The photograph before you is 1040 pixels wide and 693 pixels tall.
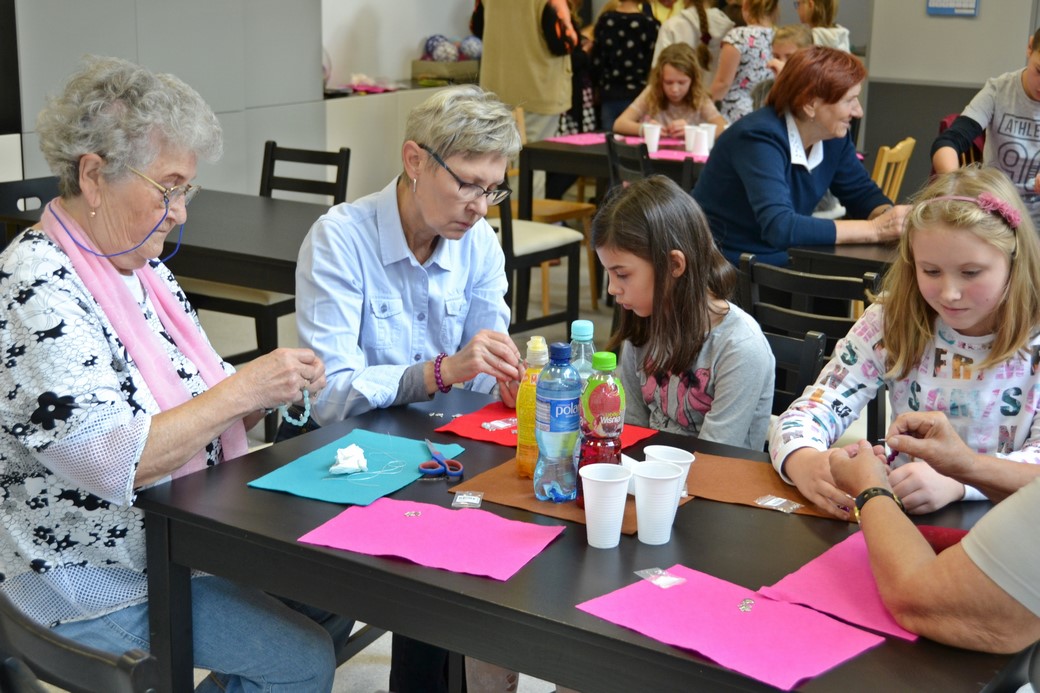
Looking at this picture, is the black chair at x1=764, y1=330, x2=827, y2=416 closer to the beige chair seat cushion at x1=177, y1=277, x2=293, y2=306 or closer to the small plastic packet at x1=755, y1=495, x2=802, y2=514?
the small plastic packet at x1=755, y1=495, x2=802, y2=514

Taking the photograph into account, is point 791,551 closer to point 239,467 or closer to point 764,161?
point 239,467

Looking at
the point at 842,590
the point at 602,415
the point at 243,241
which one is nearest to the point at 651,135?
the point at 243,241

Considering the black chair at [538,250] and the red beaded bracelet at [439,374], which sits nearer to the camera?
the red beaded bracelet at [439,374]

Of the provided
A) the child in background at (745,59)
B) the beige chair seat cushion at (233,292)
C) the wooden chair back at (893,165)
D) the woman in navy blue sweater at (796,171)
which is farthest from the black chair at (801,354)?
the child in background at (745,59)

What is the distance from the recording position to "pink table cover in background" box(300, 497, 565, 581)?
4.82ft

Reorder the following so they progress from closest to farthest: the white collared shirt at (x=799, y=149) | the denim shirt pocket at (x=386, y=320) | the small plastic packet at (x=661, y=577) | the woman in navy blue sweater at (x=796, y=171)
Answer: the small plastic packet at (x=661, y=577)
the denim shirt pocket at (x=386, y=320)
the woman in navy blue sweater at (x=796, y=171)
the white collared shirt at (x=799, y=149)

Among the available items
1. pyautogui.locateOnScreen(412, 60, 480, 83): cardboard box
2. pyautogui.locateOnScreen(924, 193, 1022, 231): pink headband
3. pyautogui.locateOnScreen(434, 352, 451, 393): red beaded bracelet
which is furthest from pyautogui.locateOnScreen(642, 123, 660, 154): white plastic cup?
pyautogui.locateOnScreen(924, 193, 1022, 231): pink headband

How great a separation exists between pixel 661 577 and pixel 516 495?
336mm

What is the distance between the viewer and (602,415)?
1.62 m

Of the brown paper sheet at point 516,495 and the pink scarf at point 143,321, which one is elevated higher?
the pink scarf at point 143,321

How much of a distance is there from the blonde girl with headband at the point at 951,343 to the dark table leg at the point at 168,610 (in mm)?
937

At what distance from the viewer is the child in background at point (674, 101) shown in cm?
570

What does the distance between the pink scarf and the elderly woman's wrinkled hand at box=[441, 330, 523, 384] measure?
16.2 inches

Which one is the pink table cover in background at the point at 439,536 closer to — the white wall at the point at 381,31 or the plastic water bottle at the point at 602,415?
the plastic water bottle at the point at 602,415
